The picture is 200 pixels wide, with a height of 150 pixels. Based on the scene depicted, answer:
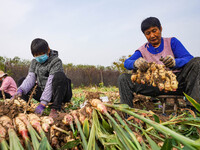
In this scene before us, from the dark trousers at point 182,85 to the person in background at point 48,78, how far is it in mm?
817

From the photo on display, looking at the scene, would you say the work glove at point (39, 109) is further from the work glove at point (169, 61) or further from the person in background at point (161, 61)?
the work glove at point (169, 61)

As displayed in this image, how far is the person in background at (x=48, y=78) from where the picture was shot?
6.81 feet

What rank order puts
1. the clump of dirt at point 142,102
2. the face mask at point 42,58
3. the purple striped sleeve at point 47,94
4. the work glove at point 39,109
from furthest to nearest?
the clump of dirt at point 142,102 → the face mask at point 42,58 → the purple striped sleeve at point 47,94 → the work glove at point 39,109

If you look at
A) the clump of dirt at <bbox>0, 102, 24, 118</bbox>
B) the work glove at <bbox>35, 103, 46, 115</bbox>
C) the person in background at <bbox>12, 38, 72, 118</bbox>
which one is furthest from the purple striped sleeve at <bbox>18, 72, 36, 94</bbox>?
the clump of dirt at <bbox>0, 102, 24, 118</bbox>

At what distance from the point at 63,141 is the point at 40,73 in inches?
64.0

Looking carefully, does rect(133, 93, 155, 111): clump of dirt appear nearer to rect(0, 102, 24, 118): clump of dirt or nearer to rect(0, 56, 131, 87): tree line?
rect(0, 102, 24, 118): clump of dirt

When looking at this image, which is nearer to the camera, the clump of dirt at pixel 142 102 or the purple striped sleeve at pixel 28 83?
the purple striped sleeve at pixel 28 83

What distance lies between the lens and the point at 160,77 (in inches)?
70.1

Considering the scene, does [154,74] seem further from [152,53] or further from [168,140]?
[168,140]

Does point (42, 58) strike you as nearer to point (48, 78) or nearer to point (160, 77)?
point (48, 78)

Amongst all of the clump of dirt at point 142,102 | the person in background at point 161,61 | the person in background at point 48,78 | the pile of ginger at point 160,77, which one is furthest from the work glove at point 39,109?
the clump of dirt at point 142,102

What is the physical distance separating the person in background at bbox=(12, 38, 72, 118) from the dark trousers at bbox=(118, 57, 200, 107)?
0.82 meters

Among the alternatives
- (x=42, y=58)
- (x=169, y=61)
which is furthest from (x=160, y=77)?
(x=42, y=58)

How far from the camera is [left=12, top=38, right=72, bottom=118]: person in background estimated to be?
6.81 ft
